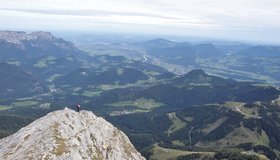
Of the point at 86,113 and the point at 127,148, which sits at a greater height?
the point at 86,113

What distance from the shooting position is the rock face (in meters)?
133

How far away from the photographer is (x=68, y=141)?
463ft

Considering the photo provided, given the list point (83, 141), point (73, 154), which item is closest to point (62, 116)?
point (83, 141)

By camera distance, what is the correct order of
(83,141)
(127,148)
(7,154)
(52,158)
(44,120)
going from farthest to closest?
(127,148) → (44,120) → (83,141) → (7,154) → (52,158)

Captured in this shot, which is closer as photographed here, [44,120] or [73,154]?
[73,154]

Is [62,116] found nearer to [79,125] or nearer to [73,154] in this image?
[79,125]

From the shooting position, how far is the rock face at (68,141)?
133375mm

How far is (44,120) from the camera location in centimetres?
15800

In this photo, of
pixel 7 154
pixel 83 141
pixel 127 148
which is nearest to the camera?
pixel 7 154

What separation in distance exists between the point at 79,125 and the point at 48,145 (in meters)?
25.6

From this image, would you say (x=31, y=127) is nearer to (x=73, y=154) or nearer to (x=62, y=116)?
(x=62, y=116)

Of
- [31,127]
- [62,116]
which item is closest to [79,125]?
[62,116]

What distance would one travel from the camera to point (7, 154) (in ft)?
449

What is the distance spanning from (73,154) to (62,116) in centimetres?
2794
